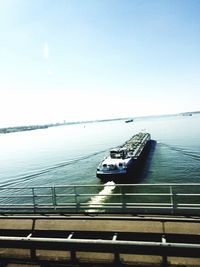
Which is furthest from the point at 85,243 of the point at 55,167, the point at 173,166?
the point at 55,167

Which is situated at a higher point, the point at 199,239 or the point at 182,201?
the point at 199,239

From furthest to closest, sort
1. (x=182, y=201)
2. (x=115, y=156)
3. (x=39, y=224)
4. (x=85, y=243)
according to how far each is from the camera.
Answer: (x=115, y=156)
(x=182, y=201)
(x=39, y=224)
(x=85, y=243)

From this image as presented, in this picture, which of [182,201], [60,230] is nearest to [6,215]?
[60,230]

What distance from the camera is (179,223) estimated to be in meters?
8.66

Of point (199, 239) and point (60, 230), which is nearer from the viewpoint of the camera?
point (199, 239)

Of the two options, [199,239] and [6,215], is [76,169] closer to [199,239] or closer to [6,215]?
[6,215]

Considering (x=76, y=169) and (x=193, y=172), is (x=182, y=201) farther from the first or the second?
(x=76, y=169)

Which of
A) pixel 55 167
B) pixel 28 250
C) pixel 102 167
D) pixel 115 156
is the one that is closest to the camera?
pixel 28 250

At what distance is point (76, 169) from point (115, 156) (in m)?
10.5

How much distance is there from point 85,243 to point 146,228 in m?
3.33

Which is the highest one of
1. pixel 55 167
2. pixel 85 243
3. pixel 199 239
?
pixel 85 243

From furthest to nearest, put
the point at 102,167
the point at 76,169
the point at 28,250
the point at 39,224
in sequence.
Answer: the point at 76,169
the point at 102,167
the point at 39,224
the point at 28,250

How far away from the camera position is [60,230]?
8.82 metres

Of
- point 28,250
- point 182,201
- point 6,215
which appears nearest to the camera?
point 28,250
